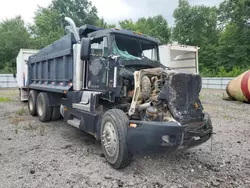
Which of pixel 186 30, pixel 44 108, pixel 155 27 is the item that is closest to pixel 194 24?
pixel 186 30

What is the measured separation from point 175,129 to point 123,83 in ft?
4.45

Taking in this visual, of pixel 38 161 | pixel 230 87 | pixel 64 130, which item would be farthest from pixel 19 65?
pixel 230 87

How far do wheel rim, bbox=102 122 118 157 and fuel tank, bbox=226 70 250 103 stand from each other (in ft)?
30.0

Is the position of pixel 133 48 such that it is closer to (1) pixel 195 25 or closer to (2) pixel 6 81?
(2) pixel 6 81

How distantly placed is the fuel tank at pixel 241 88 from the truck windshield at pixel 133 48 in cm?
748

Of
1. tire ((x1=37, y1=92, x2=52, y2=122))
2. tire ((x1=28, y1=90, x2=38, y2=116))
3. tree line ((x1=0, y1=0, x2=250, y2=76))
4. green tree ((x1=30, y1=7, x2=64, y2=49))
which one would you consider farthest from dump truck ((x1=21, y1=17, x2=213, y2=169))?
green tree ((x1=30, y1=7, x2=64, y2=49))

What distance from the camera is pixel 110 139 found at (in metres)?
3.32

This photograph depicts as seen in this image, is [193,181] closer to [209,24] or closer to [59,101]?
[59,101]

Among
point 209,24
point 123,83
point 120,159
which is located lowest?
point 120,159

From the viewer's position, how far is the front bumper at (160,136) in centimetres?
279

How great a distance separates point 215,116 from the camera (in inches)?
295

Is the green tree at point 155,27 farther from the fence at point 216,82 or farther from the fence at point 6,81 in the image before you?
the fence at point 6,81

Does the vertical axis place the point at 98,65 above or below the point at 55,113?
above

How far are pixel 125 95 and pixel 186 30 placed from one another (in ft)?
116
